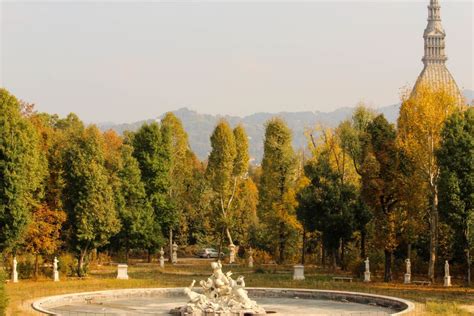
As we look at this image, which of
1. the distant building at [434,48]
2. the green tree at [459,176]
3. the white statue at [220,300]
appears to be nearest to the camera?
the white statue at [220,300]

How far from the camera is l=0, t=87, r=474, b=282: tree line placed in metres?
45.8

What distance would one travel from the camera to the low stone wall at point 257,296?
38219 millimetres

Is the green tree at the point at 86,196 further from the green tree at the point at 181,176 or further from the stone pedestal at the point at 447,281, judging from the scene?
the stone pedestal at the point at 447,281

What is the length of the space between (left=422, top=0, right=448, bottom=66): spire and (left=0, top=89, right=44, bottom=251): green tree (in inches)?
5264

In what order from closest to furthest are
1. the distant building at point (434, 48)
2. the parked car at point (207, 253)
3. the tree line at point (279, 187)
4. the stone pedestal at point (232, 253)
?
1. the tree line at point (279, 187)
2. the stone pedestal at point (232, 253)
3. the parked car at point (207, 253)
4. the distant building at point (434, 48)

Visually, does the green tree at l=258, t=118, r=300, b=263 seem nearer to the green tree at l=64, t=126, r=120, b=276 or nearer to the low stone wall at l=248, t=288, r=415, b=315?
the green tree at l=64, t=126, r=120, b=276

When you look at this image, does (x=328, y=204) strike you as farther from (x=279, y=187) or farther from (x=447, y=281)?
(x=447, y=281)

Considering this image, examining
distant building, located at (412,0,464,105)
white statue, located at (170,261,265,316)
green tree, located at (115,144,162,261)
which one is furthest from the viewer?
distant building, located at (412,0,464,105)

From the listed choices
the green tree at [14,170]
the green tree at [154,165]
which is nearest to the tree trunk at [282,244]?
the green tree at [154,165]

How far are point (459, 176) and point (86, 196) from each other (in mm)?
23184

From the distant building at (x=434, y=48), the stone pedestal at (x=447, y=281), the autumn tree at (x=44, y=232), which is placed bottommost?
the stone pedestal at (x=447, y=281)

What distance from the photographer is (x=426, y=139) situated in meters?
47.0

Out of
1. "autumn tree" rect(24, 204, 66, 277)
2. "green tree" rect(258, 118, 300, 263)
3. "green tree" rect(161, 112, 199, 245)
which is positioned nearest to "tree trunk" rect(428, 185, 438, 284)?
"green tree" rect(258, 118, 300, 263)

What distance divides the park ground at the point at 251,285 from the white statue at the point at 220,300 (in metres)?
6.74
